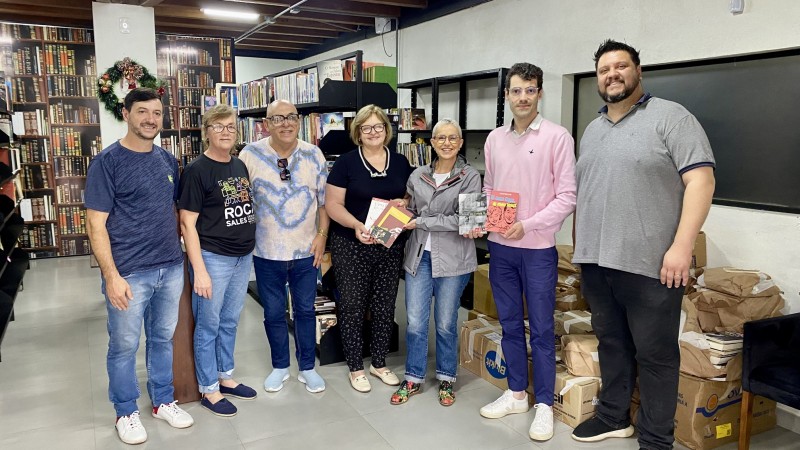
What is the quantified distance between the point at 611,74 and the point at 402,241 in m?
1.44

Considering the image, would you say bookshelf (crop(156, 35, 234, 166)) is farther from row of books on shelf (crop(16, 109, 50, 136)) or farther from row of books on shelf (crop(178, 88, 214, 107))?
row of books on shelf (crop(16, 109, 50, 136))

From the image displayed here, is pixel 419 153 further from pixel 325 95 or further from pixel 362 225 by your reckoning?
pixel 362 225

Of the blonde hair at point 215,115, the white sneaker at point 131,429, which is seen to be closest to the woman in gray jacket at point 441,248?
the blonde hair at point 215,115

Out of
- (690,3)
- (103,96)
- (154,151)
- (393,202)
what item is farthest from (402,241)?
(103,96)

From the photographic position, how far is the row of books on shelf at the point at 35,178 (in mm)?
7496

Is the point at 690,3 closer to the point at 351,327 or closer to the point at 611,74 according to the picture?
the point at 611,74

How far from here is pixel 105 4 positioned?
235 inches

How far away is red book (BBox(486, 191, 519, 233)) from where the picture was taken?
2871mm

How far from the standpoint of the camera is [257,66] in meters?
12.4

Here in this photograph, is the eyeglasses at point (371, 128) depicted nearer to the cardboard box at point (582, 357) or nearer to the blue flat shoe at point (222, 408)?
the cardboard box at point (582, 357)

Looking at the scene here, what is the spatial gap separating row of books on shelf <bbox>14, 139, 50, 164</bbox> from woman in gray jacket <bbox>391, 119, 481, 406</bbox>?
20.7ft

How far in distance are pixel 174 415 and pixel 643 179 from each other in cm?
257

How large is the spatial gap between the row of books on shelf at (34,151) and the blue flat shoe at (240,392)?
573 centimetres

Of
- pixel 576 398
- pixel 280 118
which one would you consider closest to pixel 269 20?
pixel 280 118
